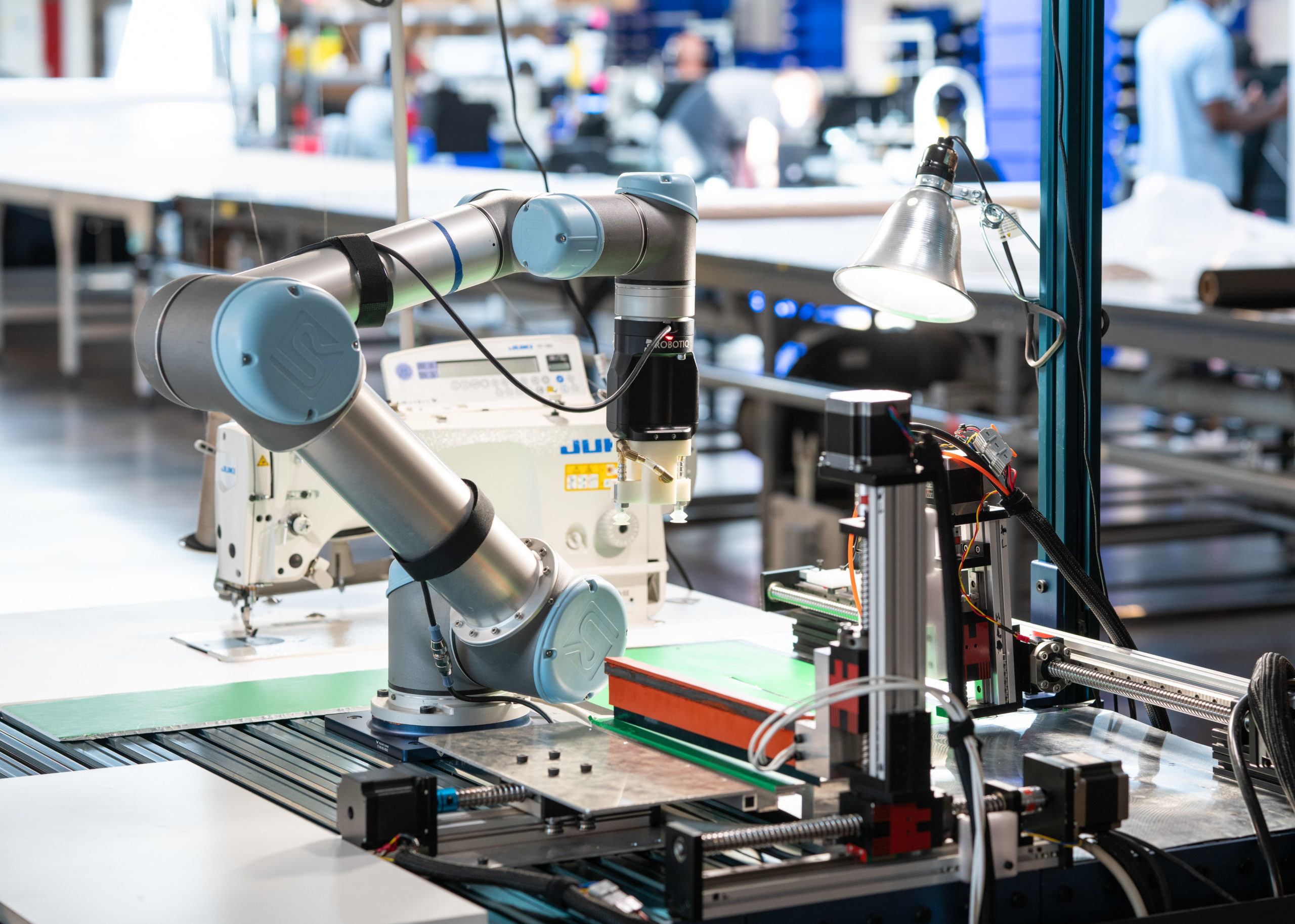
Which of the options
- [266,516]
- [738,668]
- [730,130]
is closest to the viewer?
[738,668]

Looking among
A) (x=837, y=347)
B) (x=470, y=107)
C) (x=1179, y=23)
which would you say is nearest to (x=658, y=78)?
(x=470, y=107)

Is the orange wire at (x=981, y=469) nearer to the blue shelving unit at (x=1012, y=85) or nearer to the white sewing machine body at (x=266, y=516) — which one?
the white sewing machine body at (x=266, y=516)

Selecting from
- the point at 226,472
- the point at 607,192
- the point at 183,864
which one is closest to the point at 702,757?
the point at 183,864

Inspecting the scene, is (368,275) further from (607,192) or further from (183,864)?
(607,192)

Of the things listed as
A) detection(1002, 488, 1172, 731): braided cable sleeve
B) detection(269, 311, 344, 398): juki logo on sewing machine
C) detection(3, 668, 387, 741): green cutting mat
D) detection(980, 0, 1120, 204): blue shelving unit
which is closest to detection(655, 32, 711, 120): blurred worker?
detection(980, 0, 1120, 204): blue shelving unit

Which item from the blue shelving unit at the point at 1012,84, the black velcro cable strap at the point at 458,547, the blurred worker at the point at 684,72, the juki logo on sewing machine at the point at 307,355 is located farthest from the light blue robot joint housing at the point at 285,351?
the blurred worker at the point at 684,72

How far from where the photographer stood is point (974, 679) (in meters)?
1.86

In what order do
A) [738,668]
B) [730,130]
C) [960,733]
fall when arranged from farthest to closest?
[730,130] < [738,668] < [960,733]

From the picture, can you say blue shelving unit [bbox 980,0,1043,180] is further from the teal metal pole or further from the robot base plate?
the robot base plate

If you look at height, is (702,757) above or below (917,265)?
below

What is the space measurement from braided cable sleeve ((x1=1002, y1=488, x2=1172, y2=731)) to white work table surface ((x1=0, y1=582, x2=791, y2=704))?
399mm

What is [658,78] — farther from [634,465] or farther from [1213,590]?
[634,465]

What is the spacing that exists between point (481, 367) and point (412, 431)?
2.51ft

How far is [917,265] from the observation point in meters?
1.66
